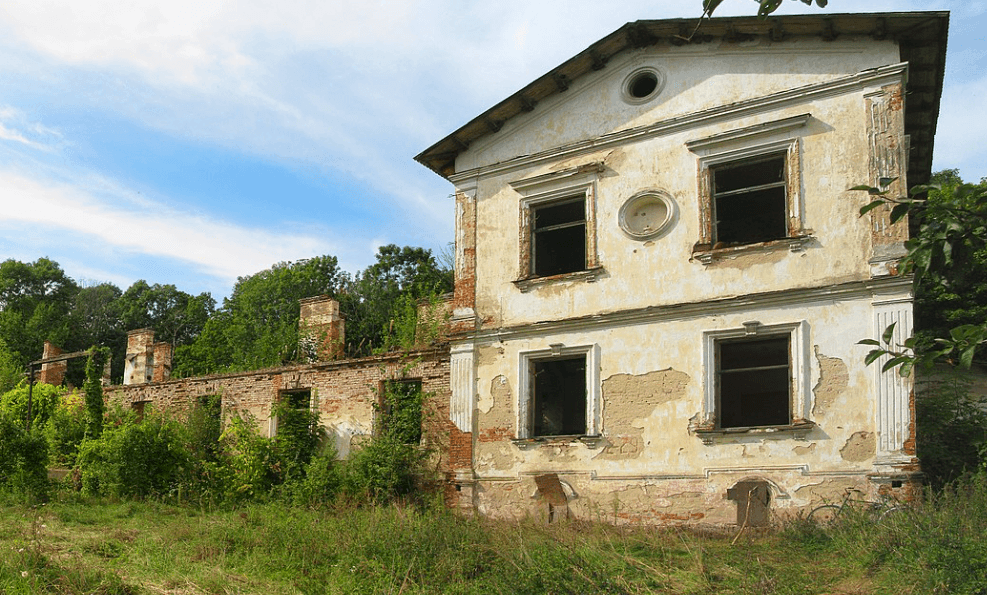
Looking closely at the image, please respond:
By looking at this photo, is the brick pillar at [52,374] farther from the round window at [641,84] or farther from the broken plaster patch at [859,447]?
the broken plaster patch at [859,447]

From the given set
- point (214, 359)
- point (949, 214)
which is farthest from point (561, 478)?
point (214, 359)

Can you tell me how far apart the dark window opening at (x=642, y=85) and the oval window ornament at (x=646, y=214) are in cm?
179

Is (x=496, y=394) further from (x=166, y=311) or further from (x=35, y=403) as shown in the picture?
(x=166, y=311)

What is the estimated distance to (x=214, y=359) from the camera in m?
32.3

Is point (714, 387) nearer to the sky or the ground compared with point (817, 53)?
nearer to the ground

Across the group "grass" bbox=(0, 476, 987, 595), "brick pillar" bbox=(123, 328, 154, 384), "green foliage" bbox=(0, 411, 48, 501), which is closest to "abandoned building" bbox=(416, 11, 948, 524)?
"grass" bbox=(0, 476, 987, 595)

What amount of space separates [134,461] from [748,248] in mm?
→ 11848

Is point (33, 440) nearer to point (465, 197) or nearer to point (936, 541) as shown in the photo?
point (465, 197)

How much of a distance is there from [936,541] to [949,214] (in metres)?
4.66

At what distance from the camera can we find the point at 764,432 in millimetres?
11859

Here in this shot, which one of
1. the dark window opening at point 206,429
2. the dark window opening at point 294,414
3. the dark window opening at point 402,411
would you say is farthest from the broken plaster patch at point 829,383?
the dark window opening at point 206,429

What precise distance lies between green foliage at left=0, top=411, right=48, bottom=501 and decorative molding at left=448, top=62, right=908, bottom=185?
9.26m

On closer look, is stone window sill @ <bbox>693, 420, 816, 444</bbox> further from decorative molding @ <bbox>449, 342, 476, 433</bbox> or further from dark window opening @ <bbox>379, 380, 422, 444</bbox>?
dark window opening @ <bbox>379, 380, 422, 444</bbox>

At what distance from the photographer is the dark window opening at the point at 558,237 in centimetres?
Result: 1492
